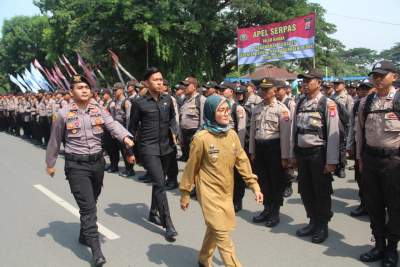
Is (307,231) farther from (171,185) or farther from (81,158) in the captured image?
(171,185)

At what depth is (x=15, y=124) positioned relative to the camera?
19828mm

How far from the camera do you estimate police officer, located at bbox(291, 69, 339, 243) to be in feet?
15.6

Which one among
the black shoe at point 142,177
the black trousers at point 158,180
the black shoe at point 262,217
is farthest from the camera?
the black shoe at point 142,177

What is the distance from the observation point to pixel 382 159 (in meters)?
4.12

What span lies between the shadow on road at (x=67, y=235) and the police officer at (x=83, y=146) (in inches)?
10.2

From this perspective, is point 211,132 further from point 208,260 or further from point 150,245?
point 150,245

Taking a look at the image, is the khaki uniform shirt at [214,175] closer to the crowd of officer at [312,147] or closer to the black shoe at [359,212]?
the crowd of officer at [312,147]

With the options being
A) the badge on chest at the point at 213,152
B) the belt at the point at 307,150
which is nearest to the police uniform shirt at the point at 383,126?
the belt at the point at 307,150

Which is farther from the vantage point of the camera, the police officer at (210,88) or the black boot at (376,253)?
the police officer at (210,88)

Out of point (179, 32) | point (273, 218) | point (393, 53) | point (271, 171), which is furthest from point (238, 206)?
point (393, 53)

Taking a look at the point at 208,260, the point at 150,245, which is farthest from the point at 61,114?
the point at 208,260

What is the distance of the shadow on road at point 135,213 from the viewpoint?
18.3 ft

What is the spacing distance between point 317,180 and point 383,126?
109cm

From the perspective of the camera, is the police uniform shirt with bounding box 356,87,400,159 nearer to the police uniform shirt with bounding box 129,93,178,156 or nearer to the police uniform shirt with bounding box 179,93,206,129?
the police uniform shirt with bounding box 129,93,178,156
